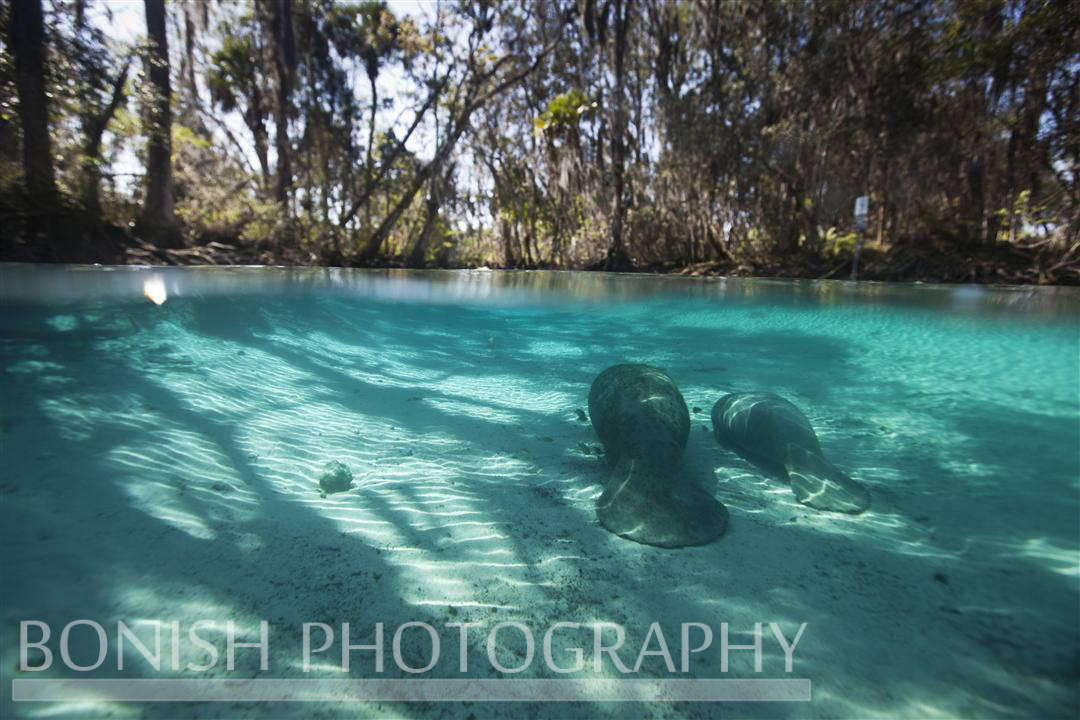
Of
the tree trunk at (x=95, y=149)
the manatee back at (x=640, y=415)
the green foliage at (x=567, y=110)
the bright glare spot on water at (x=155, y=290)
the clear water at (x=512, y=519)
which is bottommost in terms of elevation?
the clear water at (x=512, y=519)

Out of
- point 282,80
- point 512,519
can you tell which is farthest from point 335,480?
point 282,80

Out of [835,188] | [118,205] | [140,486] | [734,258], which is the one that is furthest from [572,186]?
[140,486]

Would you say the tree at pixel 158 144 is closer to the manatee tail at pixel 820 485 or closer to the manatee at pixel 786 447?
the manatee at pixel 786 447

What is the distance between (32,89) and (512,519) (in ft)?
53.9

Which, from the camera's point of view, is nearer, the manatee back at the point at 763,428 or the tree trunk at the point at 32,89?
the manatee back at the point at 763,428

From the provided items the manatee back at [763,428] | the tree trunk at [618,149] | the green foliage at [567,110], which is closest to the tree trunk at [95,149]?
the green foliage at [567,110]

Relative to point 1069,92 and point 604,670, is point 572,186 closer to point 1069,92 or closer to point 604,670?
point 1069,92

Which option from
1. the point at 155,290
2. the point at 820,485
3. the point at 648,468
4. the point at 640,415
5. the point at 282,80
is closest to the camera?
the point at 648,468

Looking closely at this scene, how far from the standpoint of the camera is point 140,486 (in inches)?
129

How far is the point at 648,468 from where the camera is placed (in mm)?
3602

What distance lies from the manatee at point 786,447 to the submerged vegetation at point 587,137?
1333cm

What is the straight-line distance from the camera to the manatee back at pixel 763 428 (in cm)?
411

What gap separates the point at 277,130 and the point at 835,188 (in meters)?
24.1

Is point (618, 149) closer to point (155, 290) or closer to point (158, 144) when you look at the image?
point (155, 290)
